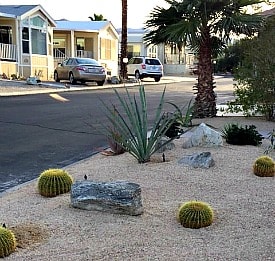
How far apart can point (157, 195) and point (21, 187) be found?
2009mm

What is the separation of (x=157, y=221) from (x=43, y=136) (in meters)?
6.86

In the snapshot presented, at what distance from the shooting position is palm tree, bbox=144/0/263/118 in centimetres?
1245

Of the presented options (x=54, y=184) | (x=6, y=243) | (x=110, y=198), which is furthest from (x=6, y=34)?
(x=6, y=243)

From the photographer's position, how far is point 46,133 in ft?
39.1

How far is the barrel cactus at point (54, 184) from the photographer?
238 inches

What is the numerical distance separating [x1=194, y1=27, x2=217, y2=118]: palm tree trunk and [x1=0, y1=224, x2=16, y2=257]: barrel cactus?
31.7 ft

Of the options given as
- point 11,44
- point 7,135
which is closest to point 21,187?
point 7,135

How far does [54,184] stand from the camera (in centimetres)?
607

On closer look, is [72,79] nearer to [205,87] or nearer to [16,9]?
[16,9]

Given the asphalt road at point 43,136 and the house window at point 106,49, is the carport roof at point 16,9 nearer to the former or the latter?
the house window at point 106,49

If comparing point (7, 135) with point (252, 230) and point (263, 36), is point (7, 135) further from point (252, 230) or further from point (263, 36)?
point (252, 230)

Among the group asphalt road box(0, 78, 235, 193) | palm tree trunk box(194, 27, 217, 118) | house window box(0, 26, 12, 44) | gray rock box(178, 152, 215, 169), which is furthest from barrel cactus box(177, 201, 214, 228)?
house window box(0, 26, 12, 44)

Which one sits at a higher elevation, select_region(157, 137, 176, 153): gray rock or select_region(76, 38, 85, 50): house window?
select_region(76, 38, 85, 50): house window

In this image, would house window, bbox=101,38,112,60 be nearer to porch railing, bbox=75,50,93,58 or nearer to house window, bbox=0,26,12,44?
porch railing, bbox=75,50,93,58
